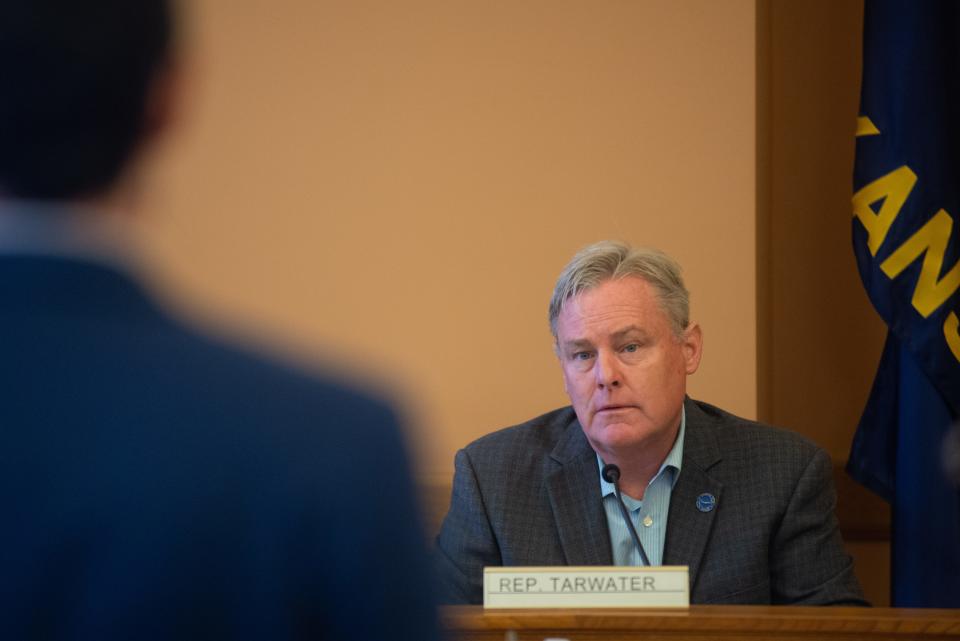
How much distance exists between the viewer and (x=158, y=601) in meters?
0.57

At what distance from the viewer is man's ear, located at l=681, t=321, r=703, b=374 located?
3.19 m

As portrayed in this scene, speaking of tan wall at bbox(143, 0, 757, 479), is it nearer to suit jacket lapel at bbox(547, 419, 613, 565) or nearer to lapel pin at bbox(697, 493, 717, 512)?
suit jacket lapel at bbox(547, 419, 613, 565)

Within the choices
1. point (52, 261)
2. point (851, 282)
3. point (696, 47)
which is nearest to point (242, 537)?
point (52, 261)

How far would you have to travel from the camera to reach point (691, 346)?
322cm

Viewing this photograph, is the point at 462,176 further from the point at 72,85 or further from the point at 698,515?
the point at 72,85

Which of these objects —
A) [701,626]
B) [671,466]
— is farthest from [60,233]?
[671,466]

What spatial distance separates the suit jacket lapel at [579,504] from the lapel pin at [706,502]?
0.24m

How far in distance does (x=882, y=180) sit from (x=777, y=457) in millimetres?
1066

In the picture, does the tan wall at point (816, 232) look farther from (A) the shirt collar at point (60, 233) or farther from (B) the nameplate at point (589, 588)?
(A) the shirt collar at point (60, 233)

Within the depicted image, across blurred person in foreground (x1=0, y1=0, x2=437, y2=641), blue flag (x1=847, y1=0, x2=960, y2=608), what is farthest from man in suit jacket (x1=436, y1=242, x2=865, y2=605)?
blurred person in foreground (x1=0, y1=0, x2=437, y2=641)

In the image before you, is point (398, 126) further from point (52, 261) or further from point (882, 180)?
point (52, 261)

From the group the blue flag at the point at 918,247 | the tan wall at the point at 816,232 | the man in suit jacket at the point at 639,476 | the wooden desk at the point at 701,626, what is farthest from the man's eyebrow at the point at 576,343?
the tan wall at the point at 816,232

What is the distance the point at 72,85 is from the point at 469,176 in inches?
137

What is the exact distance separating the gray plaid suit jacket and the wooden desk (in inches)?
21.1
